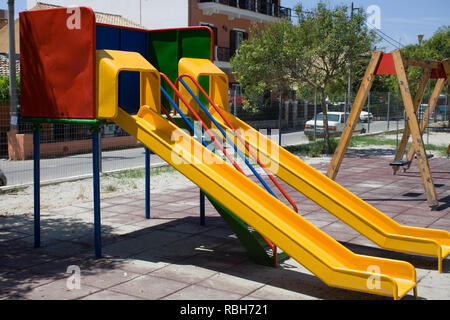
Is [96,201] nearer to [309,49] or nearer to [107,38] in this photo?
[107,38]

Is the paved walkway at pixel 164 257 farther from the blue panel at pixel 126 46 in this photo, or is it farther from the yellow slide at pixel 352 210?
the blue panel at pixel 126 46

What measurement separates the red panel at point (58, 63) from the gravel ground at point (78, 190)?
2978mm

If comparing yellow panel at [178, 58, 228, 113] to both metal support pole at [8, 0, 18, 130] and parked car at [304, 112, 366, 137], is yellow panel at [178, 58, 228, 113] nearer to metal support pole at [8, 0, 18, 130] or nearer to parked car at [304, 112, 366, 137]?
metal support pole at [8, 0, 18, 130]

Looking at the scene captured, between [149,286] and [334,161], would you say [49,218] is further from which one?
[334,161]

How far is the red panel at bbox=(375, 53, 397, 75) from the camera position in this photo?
1000 cm

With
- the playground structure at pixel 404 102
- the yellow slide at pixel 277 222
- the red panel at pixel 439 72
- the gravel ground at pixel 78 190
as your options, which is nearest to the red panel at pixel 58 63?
the yellow slide at pixel 277 222

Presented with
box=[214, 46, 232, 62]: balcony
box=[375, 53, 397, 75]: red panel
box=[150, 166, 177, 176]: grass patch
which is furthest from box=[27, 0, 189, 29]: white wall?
box=[375, 53, 397, 75]: red panel

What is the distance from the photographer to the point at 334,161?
1039 cm

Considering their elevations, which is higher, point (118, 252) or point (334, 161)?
point (334, 161)

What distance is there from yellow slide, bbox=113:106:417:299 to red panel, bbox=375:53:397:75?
511 cm

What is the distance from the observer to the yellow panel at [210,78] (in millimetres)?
7676
